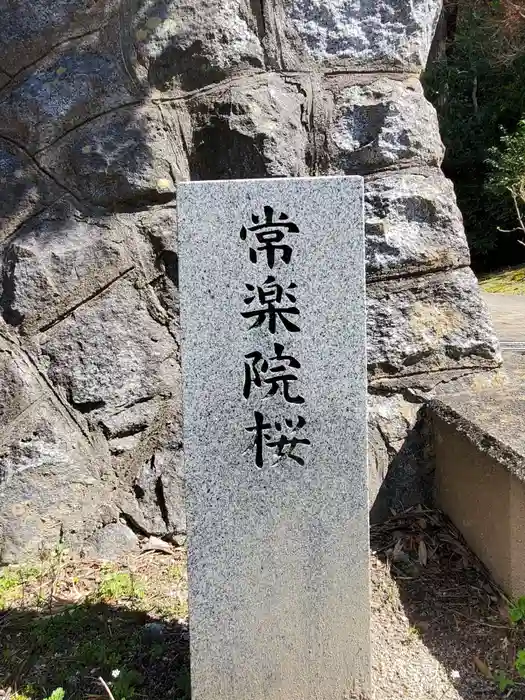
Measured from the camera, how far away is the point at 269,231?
160cm

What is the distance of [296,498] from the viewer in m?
1.69

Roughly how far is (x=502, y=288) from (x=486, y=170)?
3.18 m

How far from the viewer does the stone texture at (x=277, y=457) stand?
160cm

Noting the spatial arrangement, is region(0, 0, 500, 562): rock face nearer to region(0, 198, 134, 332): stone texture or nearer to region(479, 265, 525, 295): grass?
region(0, 198, 134, 332): stone texture

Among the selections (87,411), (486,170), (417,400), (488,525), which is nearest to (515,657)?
(488,525)

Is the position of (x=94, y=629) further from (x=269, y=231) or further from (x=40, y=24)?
(x=40, y=24)

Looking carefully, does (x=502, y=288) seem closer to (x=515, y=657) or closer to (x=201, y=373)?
(x=515, y=657)

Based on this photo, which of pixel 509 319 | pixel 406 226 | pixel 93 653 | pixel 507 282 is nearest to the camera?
pixel 93 653

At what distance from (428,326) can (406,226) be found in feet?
1.34

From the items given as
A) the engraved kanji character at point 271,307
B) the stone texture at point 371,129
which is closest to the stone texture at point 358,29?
the stone texture at point 371,129

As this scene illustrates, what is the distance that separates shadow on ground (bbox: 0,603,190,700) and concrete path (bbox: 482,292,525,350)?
6.79 ft

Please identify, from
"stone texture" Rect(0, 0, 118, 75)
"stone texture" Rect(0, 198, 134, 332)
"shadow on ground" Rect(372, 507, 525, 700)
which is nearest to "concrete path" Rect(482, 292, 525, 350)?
"shadow on ground" Rect(372, 507, 525, 700)

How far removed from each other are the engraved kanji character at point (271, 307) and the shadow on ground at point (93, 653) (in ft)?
3.48

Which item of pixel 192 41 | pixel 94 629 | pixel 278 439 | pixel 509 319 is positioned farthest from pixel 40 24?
pixel 509 319
